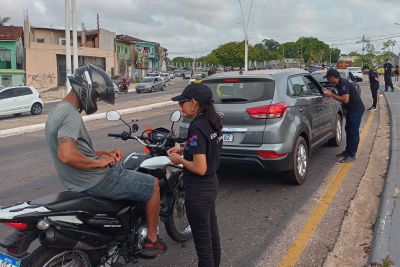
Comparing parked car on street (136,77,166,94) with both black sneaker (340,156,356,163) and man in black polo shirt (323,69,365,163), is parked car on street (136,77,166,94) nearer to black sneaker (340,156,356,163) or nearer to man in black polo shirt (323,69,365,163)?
man in black polo shirt (323,69,365,163)

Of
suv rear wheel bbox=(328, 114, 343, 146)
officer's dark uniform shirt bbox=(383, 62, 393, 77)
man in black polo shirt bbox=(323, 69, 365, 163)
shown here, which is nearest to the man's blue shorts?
man in black polo shirt bbox=(323, 69, 365, 163)

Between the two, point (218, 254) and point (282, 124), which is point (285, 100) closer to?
point (282, 124)

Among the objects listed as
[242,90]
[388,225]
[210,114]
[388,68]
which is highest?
[388,68]

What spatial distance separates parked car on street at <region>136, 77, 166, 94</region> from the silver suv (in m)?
34.5

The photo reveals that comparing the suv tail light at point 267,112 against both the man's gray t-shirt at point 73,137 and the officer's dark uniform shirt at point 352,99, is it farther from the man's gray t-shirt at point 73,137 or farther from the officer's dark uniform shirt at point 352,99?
the man's gray t-shirt at point 73,137

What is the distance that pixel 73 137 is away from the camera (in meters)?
2.85

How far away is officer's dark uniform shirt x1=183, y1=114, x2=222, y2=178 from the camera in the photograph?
3090 millimetres

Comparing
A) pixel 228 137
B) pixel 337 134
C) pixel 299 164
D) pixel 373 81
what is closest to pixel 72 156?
pixel 228 137

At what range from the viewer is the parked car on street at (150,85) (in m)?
40.4

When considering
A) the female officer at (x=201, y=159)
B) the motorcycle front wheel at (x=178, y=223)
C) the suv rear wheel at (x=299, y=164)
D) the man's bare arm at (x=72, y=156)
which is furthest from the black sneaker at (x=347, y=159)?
the man's bare arm at (x=72, y=156)

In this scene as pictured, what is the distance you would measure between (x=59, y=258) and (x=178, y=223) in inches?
65.2

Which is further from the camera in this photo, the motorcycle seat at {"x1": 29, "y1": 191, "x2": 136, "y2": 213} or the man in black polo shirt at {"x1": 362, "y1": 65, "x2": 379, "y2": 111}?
the man in black polo shirt at {"x1": 362, "y1": 65, "x2": 379, "y2": 111}

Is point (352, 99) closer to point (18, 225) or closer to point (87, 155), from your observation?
point (87, 155)

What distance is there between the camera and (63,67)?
47.5 m
